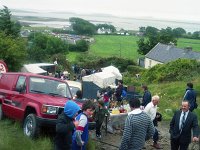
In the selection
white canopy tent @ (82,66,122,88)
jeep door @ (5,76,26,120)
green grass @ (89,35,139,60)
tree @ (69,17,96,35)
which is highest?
jeep door @ (5,76,26,120)

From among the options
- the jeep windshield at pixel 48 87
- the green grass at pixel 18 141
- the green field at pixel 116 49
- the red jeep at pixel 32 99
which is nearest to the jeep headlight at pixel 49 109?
the red jeep at pixel 32 99

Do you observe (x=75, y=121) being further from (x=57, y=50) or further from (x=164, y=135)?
(x=57, y=50)

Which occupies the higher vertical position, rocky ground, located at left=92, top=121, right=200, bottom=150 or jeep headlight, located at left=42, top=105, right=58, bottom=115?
jeep headlight, located at left=42, top=105, right=58, bottom=115

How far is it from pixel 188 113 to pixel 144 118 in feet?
6.21

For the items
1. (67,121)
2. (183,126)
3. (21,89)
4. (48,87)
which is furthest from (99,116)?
(67,121)

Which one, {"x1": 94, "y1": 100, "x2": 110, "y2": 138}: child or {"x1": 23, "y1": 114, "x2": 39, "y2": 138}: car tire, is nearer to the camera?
{"x1": 23, "y1": 114, "x2": 39, "y2": 138}: car tire

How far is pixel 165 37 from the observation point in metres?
93.1

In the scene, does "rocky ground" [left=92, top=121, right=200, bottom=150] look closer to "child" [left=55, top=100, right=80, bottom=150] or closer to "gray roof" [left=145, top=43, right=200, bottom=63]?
"child" [left=55, top=100, right=80, bottom=150]

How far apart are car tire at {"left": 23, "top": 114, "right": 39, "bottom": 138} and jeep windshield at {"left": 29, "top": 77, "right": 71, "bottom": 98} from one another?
0.86m

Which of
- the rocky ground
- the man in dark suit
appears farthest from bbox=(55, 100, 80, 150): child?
the rocky ground

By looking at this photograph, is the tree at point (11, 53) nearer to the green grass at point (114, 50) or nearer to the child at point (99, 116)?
the child at point (99, 116)

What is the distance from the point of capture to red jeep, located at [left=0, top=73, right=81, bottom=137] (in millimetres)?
9258

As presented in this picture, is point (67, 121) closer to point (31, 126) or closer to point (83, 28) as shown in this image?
point (31, 126)

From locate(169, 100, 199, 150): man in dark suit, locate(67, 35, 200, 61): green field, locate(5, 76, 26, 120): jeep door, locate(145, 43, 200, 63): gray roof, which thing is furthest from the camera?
locate(67, 35, 200, 61): green field
